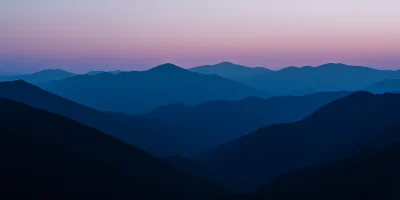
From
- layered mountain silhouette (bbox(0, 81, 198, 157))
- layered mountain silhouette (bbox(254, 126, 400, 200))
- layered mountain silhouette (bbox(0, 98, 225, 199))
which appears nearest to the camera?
layered mountain silhouette (bbox(0, 98, 225, 199))

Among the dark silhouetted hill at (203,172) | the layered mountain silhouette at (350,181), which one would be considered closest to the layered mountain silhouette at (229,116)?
the dark silhouetted hill at (203,172)

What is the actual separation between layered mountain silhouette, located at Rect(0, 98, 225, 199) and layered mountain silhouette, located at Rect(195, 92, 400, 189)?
24699 mm

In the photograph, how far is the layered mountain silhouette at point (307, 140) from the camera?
8325 centimetres

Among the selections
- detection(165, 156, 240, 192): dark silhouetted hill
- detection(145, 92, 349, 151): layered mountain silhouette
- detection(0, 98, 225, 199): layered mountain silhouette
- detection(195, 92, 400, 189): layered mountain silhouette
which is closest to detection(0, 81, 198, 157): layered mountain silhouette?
detection(145, 92, 349, 151): layered mountain silhouette

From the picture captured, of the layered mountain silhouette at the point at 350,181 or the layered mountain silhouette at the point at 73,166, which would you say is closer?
the layered mountain silhouette at the point at 73,166

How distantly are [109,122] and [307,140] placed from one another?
62035 mm

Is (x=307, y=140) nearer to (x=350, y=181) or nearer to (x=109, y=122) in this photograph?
(x=350, y=181)

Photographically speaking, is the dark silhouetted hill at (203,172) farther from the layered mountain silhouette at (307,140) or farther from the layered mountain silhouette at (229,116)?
the layered mountain silhouette at (229,116)

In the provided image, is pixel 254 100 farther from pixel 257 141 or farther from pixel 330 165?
pixel 330 165

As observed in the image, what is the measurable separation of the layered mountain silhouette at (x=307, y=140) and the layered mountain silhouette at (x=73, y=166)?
972 inches

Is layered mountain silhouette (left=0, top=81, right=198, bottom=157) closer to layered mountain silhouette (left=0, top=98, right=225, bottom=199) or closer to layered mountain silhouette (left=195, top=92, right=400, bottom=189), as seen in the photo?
layered mountain silhouette (left=195, top=92, right=400, bottom=189)

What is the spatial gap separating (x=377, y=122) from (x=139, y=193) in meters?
62.0

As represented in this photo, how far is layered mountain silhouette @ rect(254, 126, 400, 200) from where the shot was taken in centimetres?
4672

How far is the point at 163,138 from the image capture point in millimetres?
123625
